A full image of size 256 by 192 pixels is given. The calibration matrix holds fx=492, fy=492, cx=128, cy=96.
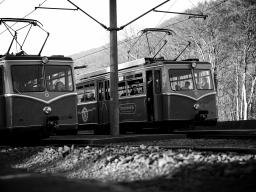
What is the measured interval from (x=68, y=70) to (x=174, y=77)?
181 inches

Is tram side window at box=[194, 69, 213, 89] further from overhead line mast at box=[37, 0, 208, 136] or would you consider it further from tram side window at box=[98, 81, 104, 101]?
tram side window at box=[98, 81, 104, 101]

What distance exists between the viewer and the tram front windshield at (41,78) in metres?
14.3

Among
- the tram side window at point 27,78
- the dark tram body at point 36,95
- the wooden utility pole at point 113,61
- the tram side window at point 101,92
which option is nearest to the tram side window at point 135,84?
the tram side window at point 101,92

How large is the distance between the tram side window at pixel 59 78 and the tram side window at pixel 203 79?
549 centimetres

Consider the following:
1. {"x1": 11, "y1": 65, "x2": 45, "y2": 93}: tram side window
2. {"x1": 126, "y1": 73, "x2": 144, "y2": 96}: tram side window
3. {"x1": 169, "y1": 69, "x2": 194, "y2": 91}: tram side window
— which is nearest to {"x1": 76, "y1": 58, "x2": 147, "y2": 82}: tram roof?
{"x1": 126, "y1": 73, "x2": 144, "y2": 96}: tram side window

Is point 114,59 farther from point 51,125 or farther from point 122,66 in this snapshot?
point 122,66

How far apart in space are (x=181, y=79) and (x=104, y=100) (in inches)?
153

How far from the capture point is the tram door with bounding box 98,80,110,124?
20.6 metres

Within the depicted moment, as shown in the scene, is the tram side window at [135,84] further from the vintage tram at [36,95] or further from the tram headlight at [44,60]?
the tram headlight at [44,60]

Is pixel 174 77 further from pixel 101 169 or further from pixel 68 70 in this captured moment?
pixel 101 169

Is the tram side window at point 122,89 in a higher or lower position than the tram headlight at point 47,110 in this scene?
higher

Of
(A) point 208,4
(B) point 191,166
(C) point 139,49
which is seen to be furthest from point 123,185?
(C) point 139,49

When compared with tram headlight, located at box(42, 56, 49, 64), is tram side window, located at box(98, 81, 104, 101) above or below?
below

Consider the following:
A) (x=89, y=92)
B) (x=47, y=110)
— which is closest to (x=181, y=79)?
(x=89, y=92)
